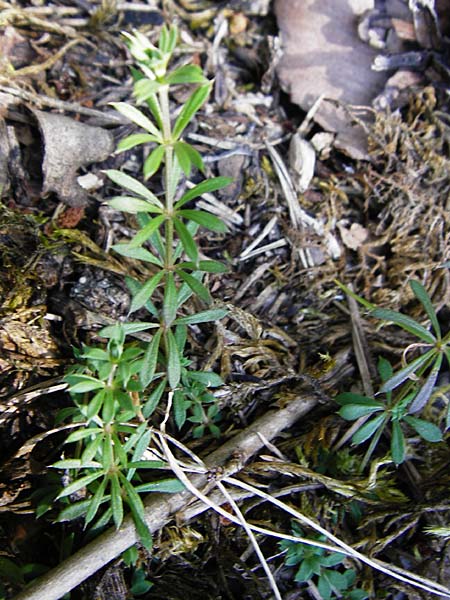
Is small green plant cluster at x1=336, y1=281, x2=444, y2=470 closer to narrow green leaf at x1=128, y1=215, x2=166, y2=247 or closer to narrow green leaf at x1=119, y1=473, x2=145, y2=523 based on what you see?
narrow green leaf at x1=119, y1=473, x2=145, y2=523

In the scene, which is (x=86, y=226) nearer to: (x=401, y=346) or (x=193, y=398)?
(x=193, y=398)

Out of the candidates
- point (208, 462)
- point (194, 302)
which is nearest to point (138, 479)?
point (208, 462)

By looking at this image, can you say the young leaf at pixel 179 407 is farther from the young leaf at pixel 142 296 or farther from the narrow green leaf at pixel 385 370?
the narrow green leaf at pixel 385 370

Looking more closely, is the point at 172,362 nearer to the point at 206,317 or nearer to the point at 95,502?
the point at 206,317

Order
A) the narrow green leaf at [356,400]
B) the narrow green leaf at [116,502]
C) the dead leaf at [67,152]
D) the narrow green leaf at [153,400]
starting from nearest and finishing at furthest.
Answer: the narrow green leaf at [116,502] → the narrow green leaf at [153,400] → the narrow green leaf at [356,400] → the dead leaf at [67,152]

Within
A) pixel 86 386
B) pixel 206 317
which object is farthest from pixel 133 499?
pixel 206 317

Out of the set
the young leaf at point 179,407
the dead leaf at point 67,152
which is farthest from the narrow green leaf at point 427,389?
the dead leaf at point 67,152
